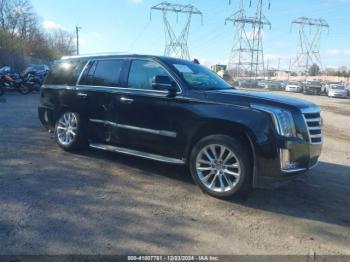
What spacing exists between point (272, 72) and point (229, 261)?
12402cm

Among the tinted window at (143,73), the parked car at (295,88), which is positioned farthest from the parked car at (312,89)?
the tinted window at (143,73)

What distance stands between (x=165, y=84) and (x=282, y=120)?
179 cm

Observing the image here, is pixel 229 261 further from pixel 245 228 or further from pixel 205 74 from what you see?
pixel 205 74

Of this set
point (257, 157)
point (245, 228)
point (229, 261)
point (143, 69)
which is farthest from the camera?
point (143, 69)

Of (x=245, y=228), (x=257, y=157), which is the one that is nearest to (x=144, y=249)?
(x=245, y=228)

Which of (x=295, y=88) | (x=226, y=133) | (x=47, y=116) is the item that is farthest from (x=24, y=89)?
(x=295, y=88)

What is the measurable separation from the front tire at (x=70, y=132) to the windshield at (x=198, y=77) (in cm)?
214

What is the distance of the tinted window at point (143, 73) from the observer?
6270mm

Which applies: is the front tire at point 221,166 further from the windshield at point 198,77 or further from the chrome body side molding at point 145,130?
the windshield at point 198,77

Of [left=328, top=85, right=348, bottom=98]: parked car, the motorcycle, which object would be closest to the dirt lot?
the motorcycle

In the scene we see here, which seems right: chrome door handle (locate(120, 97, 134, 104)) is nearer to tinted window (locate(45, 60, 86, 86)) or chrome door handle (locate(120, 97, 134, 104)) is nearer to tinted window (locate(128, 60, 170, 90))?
tinted window (locate(128, 60, 170, 90))

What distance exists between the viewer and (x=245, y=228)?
4547mm

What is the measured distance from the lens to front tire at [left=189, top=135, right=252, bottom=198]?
17.1 feet

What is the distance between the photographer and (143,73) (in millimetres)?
6441
